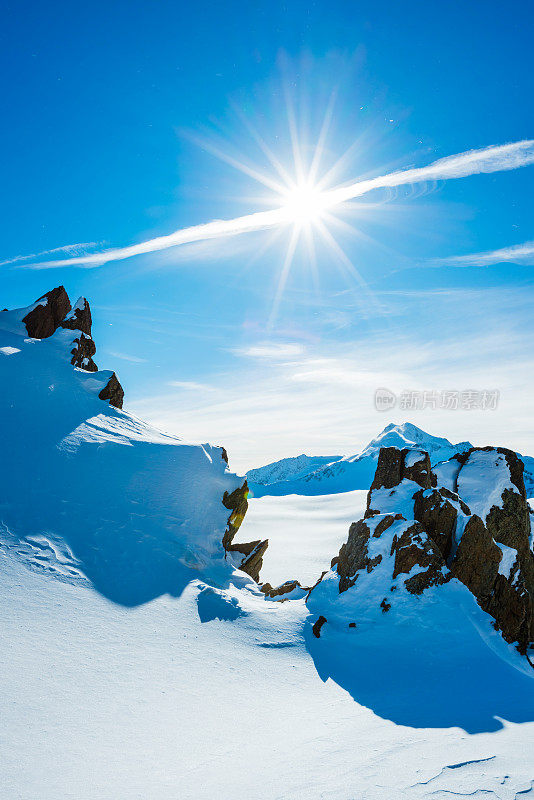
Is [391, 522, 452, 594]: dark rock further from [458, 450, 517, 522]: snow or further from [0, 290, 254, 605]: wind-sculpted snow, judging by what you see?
[0, 290, 254, 605]: wind-sculpted snow

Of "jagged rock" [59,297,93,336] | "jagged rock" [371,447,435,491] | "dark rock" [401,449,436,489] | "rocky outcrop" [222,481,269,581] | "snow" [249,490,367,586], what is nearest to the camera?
"dark rock" [401,449,436,489]

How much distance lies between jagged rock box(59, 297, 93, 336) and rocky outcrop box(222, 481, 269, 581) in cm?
2150

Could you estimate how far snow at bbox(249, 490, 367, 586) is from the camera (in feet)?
134

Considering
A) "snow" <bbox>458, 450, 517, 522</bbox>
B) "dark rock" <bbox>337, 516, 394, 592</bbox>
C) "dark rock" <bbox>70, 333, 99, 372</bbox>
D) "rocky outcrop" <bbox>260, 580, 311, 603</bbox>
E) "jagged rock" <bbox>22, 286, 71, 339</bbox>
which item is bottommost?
"rocky outcrop" <bbox>260, 580, 311, 603</bbox>

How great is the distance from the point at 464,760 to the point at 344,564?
1289cm

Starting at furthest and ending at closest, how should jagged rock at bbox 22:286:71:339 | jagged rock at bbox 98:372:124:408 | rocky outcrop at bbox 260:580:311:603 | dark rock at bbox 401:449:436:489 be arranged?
jagged rock at bbox 22:286:71:339 < jagged rock at bbox 98:372:124:408 < dark rock at bbox 401:449:436:489 < rocky outcrop at bbox 260:580:311:603

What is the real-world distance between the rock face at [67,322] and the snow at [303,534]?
26.3 metres

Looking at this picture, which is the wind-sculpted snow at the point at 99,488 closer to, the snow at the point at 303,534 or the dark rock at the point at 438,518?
the dark rock at the point at 438,518

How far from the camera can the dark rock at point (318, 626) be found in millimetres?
14930

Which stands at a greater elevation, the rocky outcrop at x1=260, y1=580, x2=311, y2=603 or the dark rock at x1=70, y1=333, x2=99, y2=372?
the dark rock at x1=70, y1=333, x2=99, y2=372

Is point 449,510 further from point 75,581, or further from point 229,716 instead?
point 75,581

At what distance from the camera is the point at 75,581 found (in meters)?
13.4

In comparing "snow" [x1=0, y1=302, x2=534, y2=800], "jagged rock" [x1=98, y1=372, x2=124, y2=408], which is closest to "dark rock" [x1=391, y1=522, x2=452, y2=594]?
"snow" [x1=0, y1=302, x2=534, y2=800]

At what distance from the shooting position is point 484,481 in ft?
69.5
